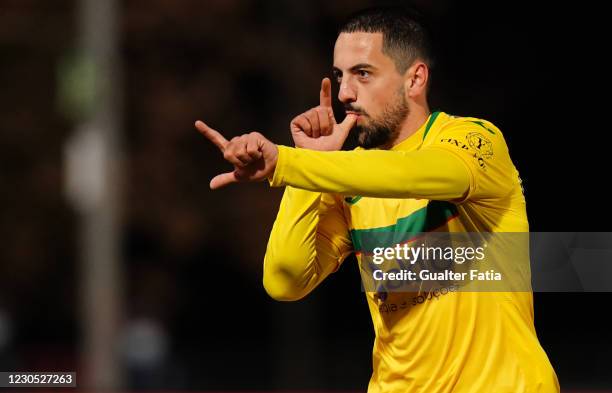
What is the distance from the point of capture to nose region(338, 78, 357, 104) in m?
5.07

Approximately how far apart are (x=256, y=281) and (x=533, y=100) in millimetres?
6040

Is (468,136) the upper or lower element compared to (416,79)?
lower

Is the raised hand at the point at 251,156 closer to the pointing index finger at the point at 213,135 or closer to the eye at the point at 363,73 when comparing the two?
the pointing index finger at the point at 213,135

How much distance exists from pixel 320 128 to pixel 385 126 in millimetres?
278

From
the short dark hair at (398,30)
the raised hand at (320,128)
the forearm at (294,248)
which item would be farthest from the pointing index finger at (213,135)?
the short dark hair at (398,30)

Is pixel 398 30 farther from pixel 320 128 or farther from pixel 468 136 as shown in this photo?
pixel 468 136

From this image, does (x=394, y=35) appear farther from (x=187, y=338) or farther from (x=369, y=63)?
(x=187, y=338)

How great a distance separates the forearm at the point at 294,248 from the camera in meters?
5.24

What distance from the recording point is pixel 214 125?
71.2 ft

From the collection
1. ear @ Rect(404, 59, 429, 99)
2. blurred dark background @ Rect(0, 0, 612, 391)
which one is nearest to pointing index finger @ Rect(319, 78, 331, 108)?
ear @ Rect(404, 59, 429, 99)

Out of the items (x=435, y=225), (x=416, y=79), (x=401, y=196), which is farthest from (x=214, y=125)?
(x=401, y=196)

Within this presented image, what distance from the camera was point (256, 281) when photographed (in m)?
23.5

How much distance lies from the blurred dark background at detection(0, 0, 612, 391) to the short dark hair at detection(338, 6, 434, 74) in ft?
52.8

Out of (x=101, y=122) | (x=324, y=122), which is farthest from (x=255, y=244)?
(x=324, y=122)
